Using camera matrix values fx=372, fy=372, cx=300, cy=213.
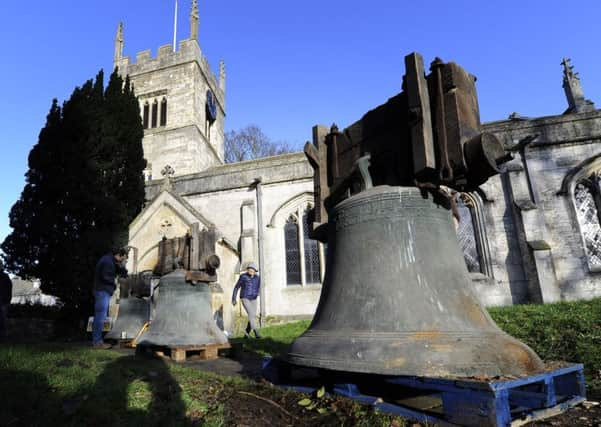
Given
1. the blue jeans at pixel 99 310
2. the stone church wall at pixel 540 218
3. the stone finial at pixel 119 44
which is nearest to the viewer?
the blue jeans at pixel 99 310

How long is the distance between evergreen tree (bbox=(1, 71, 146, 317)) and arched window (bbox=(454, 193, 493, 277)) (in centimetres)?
1304

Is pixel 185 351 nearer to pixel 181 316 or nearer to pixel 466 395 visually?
pixel 181 316

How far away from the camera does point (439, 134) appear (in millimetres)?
2436

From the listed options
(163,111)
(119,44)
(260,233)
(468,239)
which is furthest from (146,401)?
(119,44)

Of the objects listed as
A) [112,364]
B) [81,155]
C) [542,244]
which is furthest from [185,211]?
[542,244]

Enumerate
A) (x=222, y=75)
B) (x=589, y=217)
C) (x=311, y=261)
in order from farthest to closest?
(x=222, y=75) → (x=311, y=261) → (x=589, y=217)

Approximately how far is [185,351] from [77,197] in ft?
37.3

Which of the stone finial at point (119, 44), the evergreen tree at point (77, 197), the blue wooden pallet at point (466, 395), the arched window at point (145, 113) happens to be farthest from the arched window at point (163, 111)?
the blue wooden pallet at point (466, 395)

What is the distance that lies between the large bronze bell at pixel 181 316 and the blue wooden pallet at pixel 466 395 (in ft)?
10.6

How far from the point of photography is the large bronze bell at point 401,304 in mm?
2074

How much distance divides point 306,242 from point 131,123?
33.0 feet

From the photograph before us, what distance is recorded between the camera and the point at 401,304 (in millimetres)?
2385

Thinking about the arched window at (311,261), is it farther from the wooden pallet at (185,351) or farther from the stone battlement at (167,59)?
the stone battlement at (167,59)

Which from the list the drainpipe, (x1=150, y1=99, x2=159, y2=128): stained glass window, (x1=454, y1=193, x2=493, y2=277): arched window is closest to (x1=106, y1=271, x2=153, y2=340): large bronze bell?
the drainpipe
